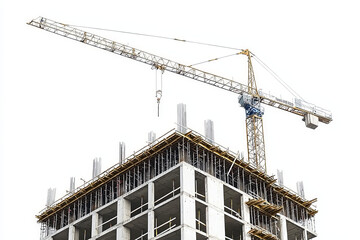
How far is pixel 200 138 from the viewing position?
82812mm

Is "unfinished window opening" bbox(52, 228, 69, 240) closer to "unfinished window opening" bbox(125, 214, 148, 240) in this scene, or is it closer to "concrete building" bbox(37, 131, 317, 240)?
"concrete building" bbox(37, 131, 317, 240)

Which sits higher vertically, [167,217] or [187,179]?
[187,179]

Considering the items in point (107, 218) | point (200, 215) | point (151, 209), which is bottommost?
point (200, 215)

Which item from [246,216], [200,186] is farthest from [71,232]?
[246,216]

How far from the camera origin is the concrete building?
260ft

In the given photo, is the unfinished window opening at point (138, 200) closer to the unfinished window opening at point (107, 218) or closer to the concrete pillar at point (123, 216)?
the concrete pillar at point (123, 216)

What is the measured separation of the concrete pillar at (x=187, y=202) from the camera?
75.9 m

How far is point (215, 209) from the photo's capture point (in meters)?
79.8

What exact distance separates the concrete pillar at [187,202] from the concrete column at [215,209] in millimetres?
1812

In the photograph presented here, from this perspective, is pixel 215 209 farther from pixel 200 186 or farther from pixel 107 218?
pixel 107 218

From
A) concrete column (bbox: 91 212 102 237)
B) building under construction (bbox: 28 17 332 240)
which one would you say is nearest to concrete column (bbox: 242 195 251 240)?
building under construction (bbox: 28 17 332 240)

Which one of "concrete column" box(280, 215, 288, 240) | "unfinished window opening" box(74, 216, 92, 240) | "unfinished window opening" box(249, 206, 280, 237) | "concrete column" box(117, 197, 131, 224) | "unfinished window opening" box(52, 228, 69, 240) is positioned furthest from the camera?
"unfinished window opening" box(52, 228, 69, 240)

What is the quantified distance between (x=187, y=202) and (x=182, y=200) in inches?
19.9

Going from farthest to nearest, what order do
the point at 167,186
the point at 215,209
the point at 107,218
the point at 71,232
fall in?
the point at 71,232 < the point at 107,218 < the point at 167,186 < the point at 215,209
